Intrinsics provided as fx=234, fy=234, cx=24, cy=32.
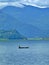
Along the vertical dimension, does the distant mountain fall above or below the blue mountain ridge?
below

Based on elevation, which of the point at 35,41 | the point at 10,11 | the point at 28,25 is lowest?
the point at 35,41

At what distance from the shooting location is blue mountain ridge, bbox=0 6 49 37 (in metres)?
5.28

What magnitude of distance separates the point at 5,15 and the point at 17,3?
0.38 metres

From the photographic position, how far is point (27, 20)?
17.4 feet

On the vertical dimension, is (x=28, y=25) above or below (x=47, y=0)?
below

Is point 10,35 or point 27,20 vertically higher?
point 27,20

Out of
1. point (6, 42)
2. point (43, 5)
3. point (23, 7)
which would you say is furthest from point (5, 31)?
point (43, 5)

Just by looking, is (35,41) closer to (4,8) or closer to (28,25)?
(28,25)

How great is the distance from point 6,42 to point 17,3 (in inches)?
36.5

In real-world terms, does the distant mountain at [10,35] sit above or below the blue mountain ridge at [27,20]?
below

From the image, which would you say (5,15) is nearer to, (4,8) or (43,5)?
(4,8)

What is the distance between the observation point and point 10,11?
17.5ft

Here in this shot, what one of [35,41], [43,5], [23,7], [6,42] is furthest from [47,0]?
[6,42]

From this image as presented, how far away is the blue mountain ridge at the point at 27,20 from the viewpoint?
5.28 m
